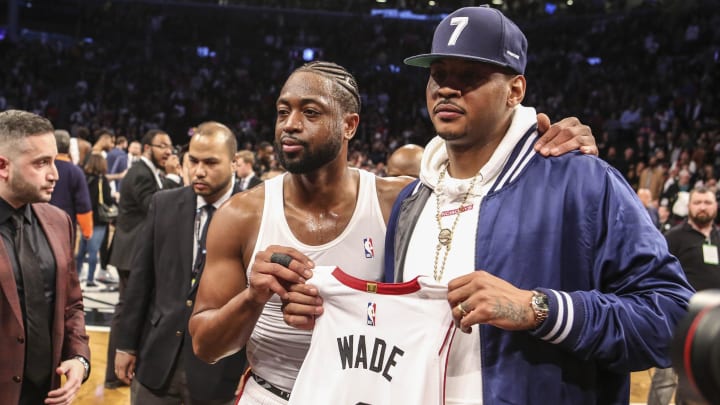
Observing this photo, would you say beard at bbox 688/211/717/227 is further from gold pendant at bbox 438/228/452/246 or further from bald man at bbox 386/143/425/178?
gold pendant at bbox 438/228/452/246

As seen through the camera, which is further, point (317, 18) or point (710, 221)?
point (317, 18)

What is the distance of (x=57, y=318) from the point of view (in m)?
3.04

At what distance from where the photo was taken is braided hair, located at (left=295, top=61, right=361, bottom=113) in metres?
2.66

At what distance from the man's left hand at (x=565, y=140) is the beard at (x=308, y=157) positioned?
0.79m

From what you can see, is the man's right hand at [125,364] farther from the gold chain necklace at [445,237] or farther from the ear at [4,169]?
the gold chain necklace at [445,237]

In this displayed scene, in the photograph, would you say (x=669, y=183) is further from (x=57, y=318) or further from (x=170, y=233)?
(x=57, y=318)

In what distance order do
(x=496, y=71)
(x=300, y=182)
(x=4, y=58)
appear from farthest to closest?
1. (x=4, y=58)
2. (x=300, y=182)
3. (x=496, y=71)

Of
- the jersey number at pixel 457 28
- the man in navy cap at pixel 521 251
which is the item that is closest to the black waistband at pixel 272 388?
the man in navy cap at pixel 521 251

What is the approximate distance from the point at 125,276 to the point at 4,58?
2096 centimetres

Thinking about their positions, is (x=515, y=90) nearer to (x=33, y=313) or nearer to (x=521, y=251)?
(x=521, y=251)

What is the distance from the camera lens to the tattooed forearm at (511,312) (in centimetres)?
175

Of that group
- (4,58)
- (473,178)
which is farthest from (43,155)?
(4,58)

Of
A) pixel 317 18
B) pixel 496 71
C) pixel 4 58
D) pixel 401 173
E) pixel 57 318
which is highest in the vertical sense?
pixel 317 18

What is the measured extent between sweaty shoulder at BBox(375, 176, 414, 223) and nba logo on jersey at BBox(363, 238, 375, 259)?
12 cm
